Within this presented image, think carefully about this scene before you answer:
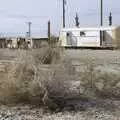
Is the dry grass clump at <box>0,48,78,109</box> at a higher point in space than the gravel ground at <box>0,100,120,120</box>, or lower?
higher

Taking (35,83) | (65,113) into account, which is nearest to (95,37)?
(35,83)

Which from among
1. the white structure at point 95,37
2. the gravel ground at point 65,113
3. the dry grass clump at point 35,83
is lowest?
the gravel ground at point 65,113

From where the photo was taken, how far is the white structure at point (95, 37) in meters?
58.2

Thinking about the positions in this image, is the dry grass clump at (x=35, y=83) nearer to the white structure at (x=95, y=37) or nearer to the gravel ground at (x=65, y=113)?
the gravel ground at (x=65, y=113)

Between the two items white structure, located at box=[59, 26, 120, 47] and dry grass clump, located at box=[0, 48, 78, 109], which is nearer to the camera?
dry grass clump, located at box=[0, 48, 78, 109]

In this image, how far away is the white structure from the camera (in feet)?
191

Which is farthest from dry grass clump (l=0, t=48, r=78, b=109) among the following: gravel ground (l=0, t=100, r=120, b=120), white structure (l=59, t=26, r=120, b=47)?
white structure (l=59, t=26, r=120, b=47)

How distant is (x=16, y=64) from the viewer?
11523 mm

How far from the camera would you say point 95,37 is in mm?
59719

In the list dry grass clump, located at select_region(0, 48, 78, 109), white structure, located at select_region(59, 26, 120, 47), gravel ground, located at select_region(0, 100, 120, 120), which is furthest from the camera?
white structure, located at select_region(59, 26, 120, 47)

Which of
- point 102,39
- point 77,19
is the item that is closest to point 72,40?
point 102,39

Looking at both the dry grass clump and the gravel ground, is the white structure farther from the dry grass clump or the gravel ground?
the gravel ground

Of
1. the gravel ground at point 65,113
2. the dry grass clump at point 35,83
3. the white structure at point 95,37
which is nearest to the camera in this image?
the gravel ground at point 65,113

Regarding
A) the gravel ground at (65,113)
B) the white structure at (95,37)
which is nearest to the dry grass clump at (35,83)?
the gravel ground at (65,113)
